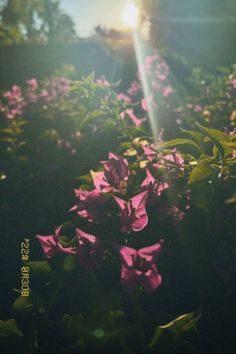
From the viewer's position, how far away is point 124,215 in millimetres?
1275

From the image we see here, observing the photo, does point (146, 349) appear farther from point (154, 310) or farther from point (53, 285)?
point (53, 285)

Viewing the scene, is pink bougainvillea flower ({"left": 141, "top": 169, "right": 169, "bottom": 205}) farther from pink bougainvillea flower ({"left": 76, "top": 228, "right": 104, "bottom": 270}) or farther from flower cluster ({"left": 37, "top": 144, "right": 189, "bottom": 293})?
pink bougainvillea flower ({"left": 76, "top": 228, "right": 104, "bottom": 270})

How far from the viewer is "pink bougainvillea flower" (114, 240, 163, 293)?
3.61 ft

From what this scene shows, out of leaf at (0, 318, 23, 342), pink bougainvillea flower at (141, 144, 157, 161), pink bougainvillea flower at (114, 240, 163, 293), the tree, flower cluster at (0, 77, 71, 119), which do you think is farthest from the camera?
the tree

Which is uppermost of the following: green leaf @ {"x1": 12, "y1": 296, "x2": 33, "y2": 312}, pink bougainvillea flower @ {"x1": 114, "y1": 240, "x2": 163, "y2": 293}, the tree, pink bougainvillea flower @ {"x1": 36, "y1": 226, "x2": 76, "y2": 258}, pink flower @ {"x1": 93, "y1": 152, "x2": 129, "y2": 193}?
the tree

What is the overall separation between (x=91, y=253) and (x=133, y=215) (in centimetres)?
18


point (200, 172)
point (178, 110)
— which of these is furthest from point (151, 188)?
point (178, 110)

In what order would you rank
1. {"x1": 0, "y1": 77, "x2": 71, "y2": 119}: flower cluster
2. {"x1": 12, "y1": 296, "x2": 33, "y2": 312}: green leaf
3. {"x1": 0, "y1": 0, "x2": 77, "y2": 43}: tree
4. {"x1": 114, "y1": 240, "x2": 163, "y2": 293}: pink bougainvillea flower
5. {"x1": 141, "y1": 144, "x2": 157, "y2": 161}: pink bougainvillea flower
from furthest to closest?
{"x1": 0, "y1": 0, "x2": 77, "y2": 43}: tree
{"x1": 0, "y1": 77, "x2": 71, "y2": 119}: flower cluster
{"x1": 141, "y1": 144, "x2": 157, "y2": 161}: pink bougainvillea flower
{"x1": 12, "y1": 296, "x2": 33, "y2": 312}: green leaf
{"x1": 114, "y1": 240, "x2": 163, "y2": 293}: pink bougainvillea flower

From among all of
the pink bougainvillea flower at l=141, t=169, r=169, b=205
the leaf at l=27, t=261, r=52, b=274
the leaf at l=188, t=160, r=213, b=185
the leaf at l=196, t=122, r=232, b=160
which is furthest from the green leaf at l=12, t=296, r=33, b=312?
the leaf at l=196, t=122, r=232, b=160

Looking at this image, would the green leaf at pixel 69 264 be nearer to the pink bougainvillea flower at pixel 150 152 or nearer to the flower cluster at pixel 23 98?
the pink bougainvillea flower at pixel 150 152

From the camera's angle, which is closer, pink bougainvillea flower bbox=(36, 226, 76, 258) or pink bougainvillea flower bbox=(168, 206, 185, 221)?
pink bougainvillea flower bbox=(36, 226, 76, 258)

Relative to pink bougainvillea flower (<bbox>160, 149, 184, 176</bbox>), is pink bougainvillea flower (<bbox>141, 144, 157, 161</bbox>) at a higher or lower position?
higher

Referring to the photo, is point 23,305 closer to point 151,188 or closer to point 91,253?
point 91,253

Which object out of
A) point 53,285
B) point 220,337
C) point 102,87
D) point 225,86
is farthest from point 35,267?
point 225,86
